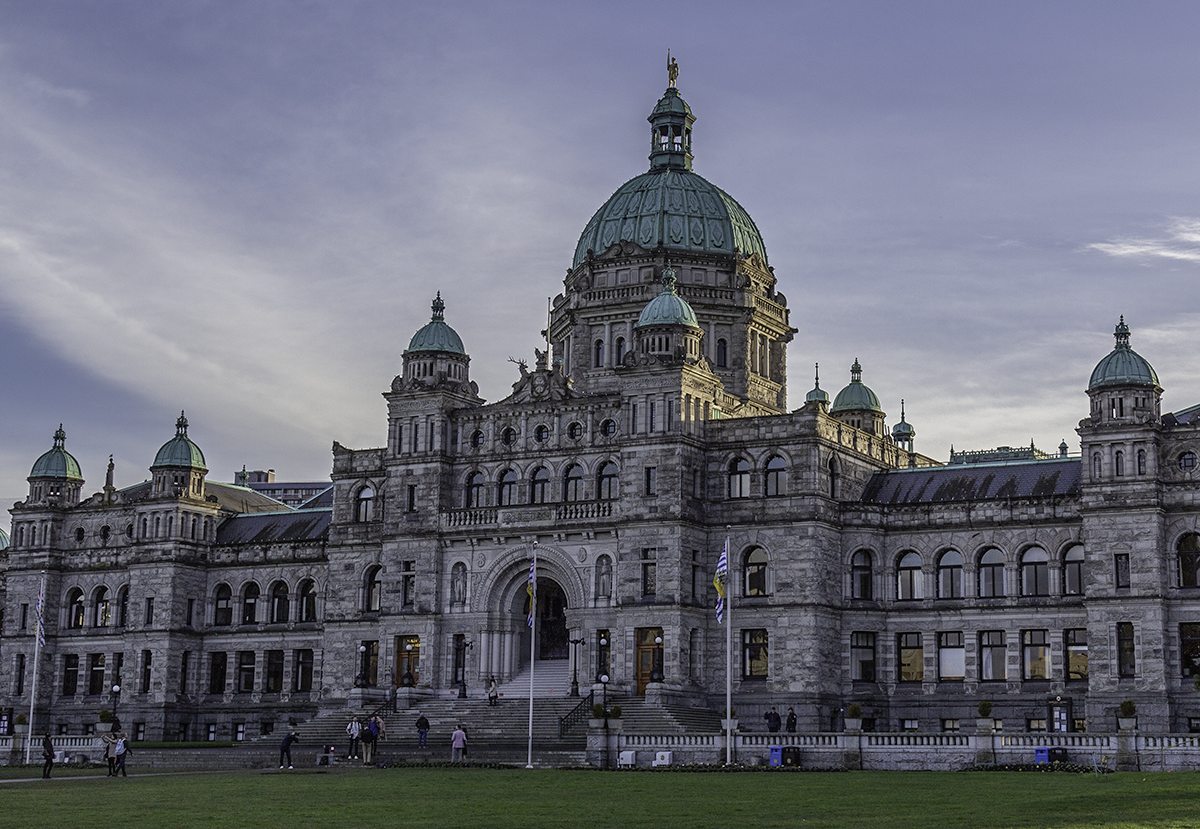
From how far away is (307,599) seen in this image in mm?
102375

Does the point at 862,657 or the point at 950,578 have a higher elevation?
the point at 950,578

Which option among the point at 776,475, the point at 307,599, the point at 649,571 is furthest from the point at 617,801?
the point at 307,599

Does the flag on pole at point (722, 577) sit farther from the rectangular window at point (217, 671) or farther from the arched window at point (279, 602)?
the rectangular window at point (217, 671)

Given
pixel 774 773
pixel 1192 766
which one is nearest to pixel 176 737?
pixel 774 773

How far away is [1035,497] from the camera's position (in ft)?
269

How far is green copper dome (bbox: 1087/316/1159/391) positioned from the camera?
7919 centimetres

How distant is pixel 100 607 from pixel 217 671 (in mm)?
8678

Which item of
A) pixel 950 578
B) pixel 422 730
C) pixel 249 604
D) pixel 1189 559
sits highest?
pixel 1189 559

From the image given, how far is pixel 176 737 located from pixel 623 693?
32.6 metres

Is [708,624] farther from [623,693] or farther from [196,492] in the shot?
[196,492]

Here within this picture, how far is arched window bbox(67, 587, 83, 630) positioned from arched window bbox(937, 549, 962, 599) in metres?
53.4

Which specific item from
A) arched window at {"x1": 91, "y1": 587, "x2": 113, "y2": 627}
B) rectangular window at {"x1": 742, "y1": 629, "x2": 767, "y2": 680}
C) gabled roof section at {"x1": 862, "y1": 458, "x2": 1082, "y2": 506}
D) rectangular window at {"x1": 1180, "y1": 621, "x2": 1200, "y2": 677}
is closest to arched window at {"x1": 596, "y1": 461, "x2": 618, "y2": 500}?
rectangular window at {"x1": 742, "y1": 629, "x2": 767, "y2": 680}

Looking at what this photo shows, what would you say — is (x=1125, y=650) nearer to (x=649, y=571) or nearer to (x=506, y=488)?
(x=649, y=571)

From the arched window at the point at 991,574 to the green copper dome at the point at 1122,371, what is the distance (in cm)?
940
